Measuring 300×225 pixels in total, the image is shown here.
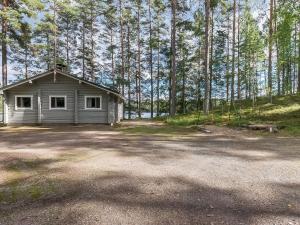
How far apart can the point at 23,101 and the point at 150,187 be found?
721 inches

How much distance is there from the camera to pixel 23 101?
67.9ft

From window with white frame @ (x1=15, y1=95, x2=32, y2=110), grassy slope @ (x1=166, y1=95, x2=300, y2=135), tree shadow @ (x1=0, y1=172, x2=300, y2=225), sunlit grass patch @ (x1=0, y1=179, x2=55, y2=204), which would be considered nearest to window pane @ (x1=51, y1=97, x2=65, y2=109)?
window with white frame @ (x1=15, y1=95, x2=32, y2=110)

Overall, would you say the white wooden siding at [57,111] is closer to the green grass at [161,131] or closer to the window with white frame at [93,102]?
the window with white frame at [93,102]

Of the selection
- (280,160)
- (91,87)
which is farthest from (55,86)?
(280,160)

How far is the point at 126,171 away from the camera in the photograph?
6.51m

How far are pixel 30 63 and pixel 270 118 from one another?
102 feet

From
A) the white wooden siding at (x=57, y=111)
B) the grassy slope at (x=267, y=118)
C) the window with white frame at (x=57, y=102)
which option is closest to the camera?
the grassy slope at (x=267, y=118)

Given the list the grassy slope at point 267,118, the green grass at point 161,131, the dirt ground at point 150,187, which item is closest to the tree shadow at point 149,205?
the dirt ground at point 150,187

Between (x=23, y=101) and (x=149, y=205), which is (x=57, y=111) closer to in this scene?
(x=23, y=101)

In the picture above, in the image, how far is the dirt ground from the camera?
4070mm

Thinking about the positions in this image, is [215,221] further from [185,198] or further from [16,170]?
[16,170]

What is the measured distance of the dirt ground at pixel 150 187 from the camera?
4.07m

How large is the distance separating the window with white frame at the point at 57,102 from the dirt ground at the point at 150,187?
471 inches

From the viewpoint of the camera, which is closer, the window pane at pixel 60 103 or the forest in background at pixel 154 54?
the window pane at pixel 60 103
